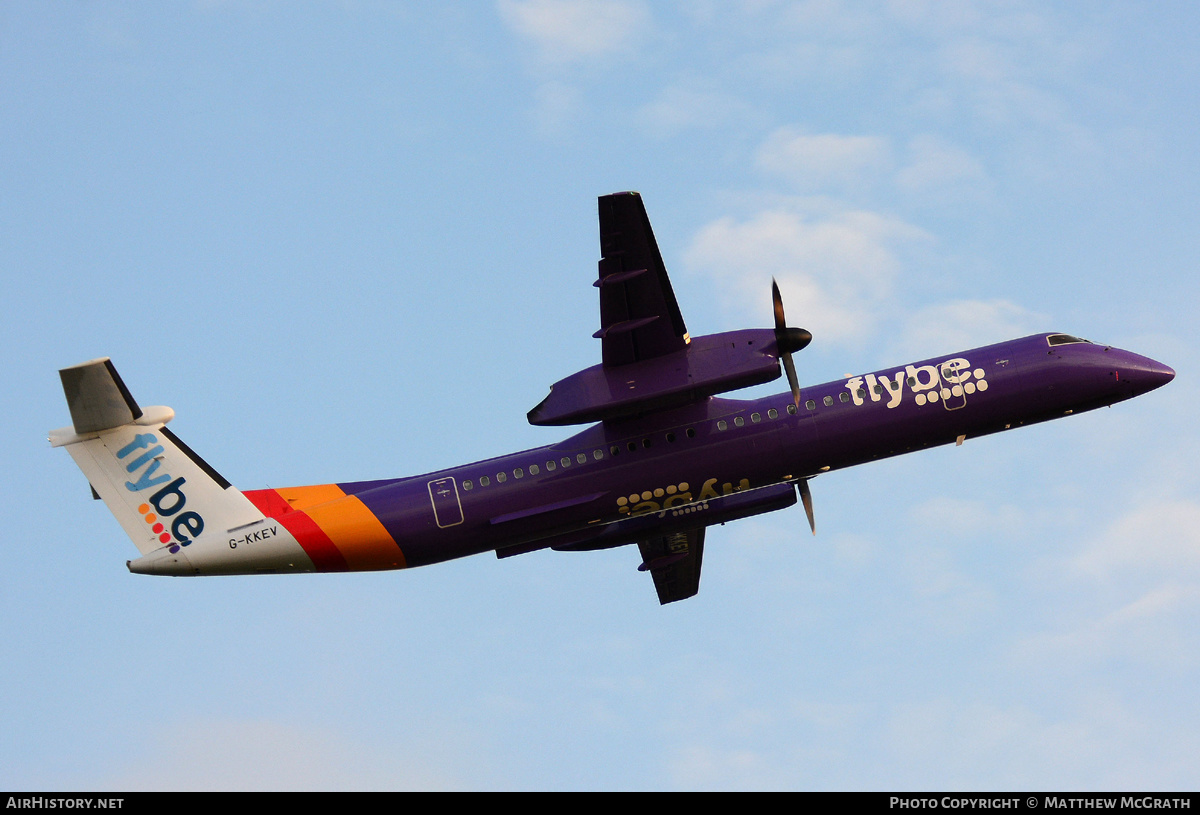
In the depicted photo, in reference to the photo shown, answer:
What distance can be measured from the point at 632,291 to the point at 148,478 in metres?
12.4

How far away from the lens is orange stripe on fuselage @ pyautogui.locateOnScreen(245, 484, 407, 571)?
90.3ft

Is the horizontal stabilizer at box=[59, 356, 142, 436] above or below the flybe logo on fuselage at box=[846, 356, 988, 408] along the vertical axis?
above

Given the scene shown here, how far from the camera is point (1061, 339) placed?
2866 centimetres

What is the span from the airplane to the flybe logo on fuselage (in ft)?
0.10

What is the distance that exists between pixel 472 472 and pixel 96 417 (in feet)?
28.7

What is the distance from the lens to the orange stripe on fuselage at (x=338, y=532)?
27516 mm

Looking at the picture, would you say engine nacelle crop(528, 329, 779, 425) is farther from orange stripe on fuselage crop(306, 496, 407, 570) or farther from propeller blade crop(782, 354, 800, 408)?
orange stripe on fuselage crop(306, 496, 407, 570)

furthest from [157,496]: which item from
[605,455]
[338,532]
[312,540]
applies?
[605,455]

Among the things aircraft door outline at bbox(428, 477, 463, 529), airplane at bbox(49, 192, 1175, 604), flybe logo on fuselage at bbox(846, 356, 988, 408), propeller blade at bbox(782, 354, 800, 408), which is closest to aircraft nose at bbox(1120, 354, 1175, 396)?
airplane at bbox(49, 192, 1175, 604)

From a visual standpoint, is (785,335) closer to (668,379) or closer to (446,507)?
(668,379)

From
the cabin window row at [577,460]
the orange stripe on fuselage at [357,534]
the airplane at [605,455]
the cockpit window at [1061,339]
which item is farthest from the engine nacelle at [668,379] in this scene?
the cockpit window at [1061,339]
